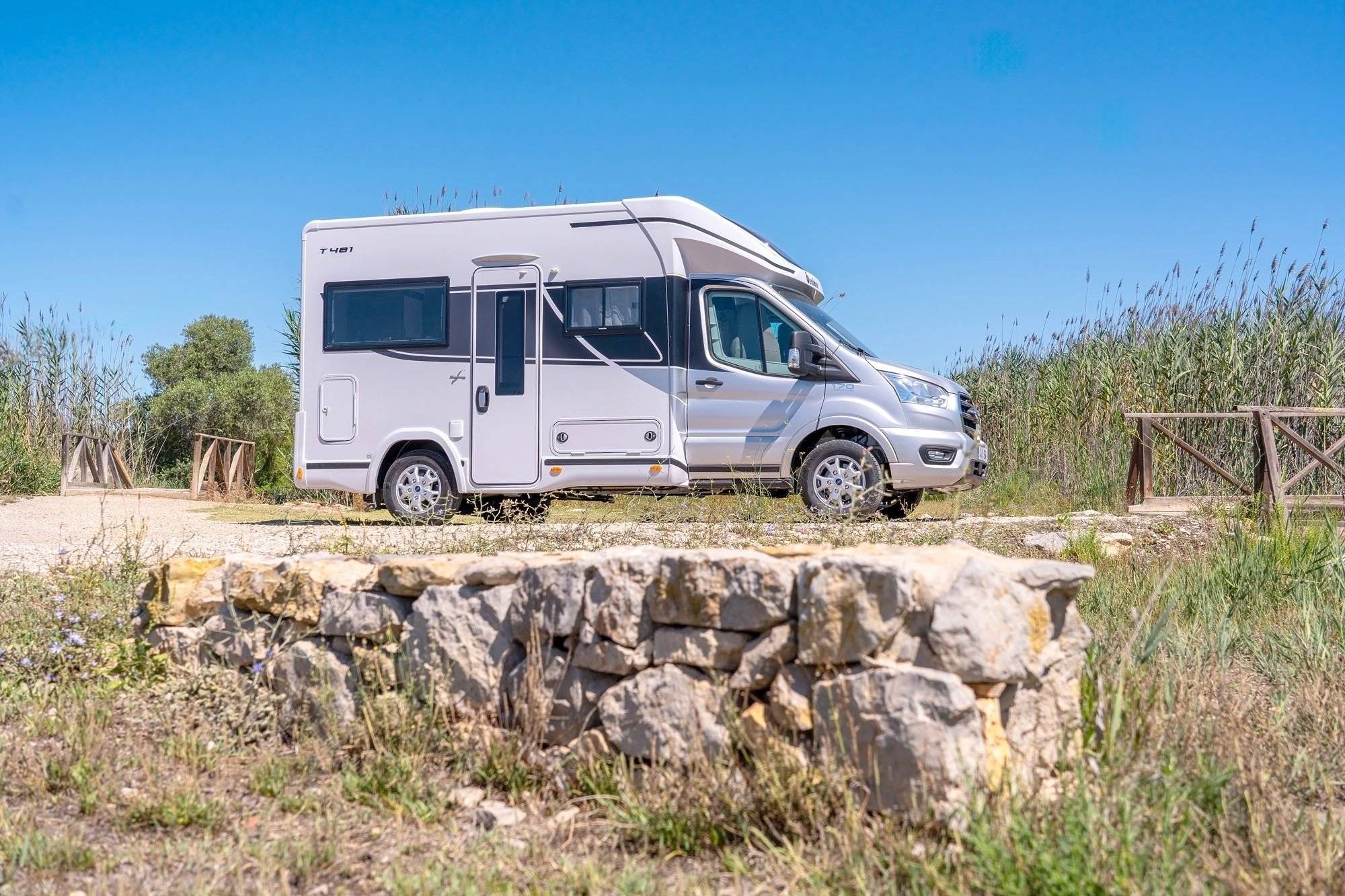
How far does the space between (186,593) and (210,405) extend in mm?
18324

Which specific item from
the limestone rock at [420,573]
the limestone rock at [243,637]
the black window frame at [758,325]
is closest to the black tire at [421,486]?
the black window frame at [758,325]

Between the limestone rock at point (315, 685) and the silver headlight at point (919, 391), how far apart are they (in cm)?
654

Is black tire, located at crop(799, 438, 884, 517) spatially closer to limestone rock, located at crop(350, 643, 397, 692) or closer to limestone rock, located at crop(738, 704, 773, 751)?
limestone rock, located at crop(350, 643, 397, 692)

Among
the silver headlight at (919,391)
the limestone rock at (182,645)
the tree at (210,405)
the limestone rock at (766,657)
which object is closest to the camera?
the limestone rock at (766,657)

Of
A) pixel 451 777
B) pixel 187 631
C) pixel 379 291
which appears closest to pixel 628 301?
pixel 379 291

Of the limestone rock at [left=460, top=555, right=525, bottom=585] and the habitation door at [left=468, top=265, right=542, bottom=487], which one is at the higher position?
the habitation door at [left=468, top=265, right=542, bottom=487]

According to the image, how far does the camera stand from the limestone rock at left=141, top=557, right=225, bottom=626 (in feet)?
15.1

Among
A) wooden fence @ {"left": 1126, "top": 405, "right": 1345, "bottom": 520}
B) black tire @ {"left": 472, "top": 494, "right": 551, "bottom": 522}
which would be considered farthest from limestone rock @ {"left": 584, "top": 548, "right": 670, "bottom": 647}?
wooden fence @ {"left": 1126, "top": 405, "right": 1345, "bottom": 520}

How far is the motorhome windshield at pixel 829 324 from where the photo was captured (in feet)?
32.9

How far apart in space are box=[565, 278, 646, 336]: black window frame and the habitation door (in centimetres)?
31

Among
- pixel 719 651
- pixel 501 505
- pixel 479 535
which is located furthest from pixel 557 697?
pixel 501 505

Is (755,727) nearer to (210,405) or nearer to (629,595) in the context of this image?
(629,595)

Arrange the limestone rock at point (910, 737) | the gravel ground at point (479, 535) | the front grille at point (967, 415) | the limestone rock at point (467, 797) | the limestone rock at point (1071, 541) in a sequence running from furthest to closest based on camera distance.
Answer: the front grille at point (967, 415) → the limestone rock at point (1071, 541) → the gravel ground at point (479, 535) → the limestone rock at point (467, 797) → the limestone rock at point (910, 737)

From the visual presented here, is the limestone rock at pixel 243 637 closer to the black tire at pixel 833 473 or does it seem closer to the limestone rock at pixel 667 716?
the limestone rock at pixel 667 716
